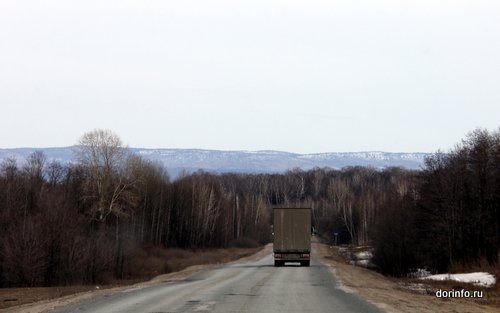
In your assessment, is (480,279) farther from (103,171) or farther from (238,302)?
(103,171)

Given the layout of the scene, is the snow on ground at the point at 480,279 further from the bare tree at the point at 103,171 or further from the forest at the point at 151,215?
the bare tree at the point at 103,171

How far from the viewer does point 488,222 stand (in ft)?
182

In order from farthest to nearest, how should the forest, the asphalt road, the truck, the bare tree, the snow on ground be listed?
1. the bare tree
2. the forest
3. the truck
4. the snow on ground
5. the asphalt road

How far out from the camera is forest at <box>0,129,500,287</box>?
49.8 meters

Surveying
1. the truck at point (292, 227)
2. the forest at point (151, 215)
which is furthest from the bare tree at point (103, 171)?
the truck at point (292, 227)

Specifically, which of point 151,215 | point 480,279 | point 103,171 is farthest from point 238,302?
point 151,215

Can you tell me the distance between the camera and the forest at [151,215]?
49.8 meters

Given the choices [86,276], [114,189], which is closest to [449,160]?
[86,276]

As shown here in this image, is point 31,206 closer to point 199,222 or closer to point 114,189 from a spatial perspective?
point 114,189

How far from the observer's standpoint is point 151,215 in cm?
10025

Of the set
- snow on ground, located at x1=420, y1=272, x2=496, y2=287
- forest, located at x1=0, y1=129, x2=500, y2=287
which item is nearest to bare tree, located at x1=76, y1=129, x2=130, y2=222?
forest, located at x1=0, y1=129, x2=500, y2=287

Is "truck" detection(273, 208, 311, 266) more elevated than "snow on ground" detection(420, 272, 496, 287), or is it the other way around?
"truck" detection(273, 208, 311, 266)

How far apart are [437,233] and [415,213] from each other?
6214 millimetres

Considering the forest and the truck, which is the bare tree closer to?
the forest
